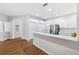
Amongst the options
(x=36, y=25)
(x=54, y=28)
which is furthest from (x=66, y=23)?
(x=36, y=25)

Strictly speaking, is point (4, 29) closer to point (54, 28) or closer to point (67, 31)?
point (54, 28)

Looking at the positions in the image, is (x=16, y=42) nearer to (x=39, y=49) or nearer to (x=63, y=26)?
(x=39, y=49)

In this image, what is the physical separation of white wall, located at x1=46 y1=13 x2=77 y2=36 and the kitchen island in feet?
0.40

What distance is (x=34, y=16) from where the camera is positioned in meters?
1.59

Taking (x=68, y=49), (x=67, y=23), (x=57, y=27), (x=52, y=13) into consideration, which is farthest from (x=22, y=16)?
(x=68, y=49)

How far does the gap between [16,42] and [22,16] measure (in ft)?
1.47

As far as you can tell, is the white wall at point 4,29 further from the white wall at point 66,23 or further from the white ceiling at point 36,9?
the white wall at point 66,23

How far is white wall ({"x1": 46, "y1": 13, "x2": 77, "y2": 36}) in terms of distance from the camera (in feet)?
4.72

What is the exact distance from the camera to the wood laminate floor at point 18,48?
1483mm

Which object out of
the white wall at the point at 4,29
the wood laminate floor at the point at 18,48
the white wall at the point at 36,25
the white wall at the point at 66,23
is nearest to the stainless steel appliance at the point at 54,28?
the white wall at the point at 66,23

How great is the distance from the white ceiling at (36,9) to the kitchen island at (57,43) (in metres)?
0.37

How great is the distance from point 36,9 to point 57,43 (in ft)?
2.15
